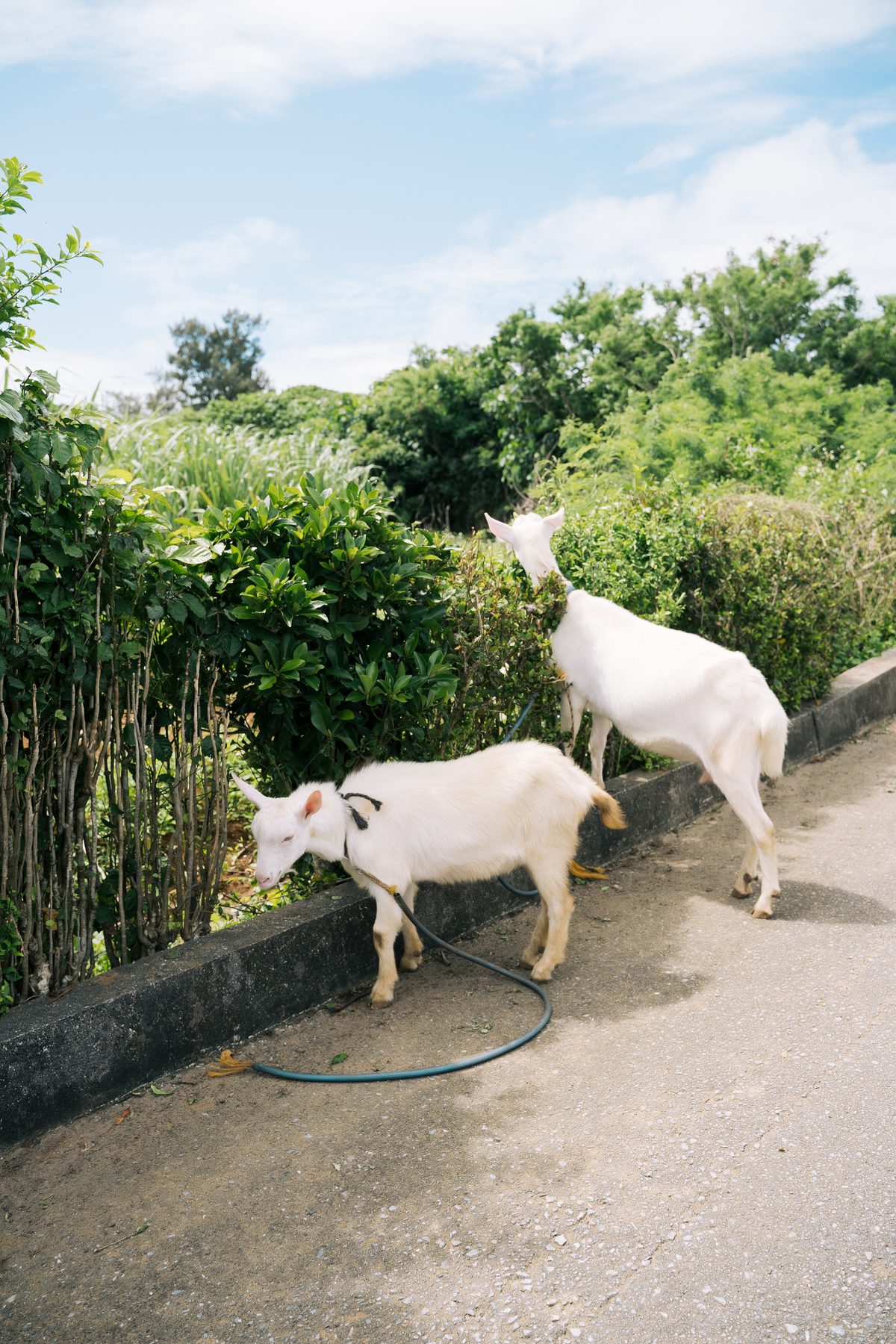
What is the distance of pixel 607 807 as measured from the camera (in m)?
4.63

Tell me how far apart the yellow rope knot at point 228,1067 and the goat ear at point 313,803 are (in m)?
0.88

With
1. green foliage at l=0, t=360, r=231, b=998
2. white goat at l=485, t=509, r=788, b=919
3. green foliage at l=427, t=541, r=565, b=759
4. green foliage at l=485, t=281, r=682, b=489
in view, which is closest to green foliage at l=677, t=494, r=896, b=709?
white goat at l=485, t=509, r=788, b=919

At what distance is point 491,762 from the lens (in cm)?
446

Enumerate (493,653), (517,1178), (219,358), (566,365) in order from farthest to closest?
1. (219,358)
2. (566,365)
3. (493,653)
4. (517,1178)

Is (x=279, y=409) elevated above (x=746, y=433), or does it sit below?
above

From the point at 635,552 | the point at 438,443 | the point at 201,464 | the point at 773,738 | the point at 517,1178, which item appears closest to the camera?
the point at 517,1178

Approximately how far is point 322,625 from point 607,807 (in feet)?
4.67

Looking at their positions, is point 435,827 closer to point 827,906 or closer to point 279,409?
point 827,906

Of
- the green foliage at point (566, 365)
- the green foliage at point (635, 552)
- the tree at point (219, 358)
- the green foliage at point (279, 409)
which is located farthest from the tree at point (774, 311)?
the tree at point (219, 358)

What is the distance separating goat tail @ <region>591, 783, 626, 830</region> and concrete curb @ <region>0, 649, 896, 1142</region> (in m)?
0.77

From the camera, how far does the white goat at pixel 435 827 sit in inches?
160

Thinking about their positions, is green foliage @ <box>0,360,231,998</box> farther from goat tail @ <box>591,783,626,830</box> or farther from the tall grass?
the tall grass

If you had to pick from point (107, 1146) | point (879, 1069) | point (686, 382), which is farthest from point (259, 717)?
point (686, 382)

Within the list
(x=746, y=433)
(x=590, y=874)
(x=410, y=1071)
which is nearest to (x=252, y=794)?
(x=410, y=1071)
